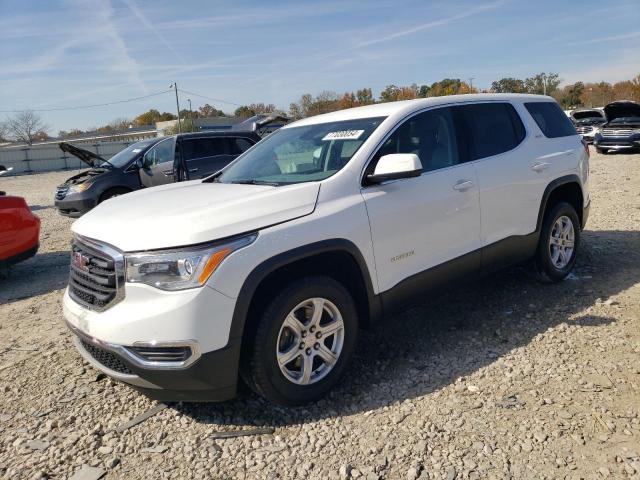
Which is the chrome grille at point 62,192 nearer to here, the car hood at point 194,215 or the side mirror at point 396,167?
the car hood at point 194,215

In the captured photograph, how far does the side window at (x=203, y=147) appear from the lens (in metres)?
9.34

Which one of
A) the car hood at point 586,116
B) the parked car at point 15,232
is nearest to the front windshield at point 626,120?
the car hood at point 586,116

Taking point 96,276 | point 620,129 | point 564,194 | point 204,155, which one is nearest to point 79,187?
point 204,155

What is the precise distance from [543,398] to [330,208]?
1753 mm

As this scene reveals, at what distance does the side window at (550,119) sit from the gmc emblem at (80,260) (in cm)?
405

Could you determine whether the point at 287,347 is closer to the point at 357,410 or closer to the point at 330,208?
the point at 357,410

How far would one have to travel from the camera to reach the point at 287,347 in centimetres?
299

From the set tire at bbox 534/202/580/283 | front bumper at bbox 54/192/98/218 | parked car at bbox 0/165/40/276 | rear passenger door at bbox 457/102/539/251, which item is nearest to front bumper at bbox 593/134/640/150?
tire at bbox 534/202/580/283

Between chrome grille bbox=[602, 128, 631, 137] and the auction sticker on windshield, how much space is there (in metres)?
18.0

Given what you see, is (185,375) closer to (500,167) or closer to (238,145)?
(500,167)

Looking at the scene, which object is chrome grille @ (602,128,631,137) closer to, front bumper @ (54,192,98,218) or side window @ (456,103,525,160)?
side window @ (456,103,525,160)

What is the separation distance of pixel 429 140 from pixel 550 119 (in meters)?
1.90

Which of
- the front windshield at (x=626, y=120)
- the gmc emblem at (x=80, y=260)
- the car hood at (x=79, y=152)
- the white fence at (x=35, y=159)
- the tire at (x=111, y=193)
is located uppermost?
the white fence at (x=35, y=159)

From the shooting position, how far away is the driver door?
932cm
